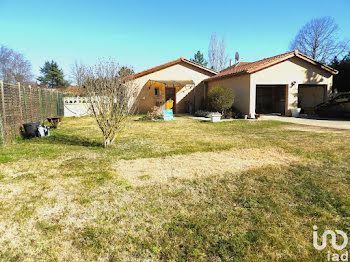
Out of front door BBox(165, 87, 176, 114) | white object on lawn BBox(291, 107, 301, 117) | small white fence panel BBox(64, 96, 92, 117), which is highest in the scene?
front door BBox(165, 87, 176, 114)

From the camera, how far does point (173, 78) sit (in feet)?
72.9

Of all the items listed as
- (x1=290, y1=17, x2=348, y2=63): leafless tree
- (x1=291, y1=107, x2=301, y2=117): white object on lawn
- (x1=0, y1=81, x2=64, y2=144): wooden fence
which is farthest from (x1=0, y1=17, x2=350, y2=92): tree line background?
(x1=0, y1=81, x2=64, y2=144): wooden fence

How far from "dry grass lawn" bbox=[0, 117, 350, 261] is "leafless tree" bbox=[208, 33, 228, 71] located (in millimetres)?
37332

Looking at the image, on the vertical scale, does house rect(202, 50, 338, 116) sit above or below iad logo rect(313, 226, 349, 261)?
above

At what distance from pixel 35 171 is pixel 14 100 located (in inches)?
217

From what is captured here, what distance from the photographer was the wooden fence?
7.62 metres

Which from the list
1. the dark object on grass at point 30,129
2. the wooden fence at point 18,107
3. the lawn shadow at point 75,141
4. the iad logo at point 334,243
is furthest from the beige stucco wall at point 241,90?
the iad logo at point 334,243

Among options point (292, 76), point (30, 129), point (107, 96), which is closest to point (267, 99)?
point (292, 76)

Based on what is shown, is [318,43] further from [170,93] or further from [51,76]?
[51,76]

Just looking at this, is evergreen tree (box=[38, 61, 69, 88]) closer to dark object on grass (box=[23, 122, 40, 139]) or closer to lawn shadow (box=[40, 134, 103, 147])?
dark object on grass (box=[23, 122, 40, 139])

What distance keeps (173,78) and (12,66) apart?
32481 mm

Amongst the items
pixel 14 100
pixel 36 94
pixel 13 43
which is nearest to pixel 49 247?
pixel 14 100

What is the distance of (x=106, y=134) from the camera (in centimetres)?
733

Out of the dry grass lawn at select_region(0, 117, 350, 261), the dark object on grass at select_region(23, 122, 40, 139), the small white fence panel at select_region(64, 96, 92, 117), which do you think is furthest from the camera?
the small white fence panel at select_region(64, 96, 92, 117)
